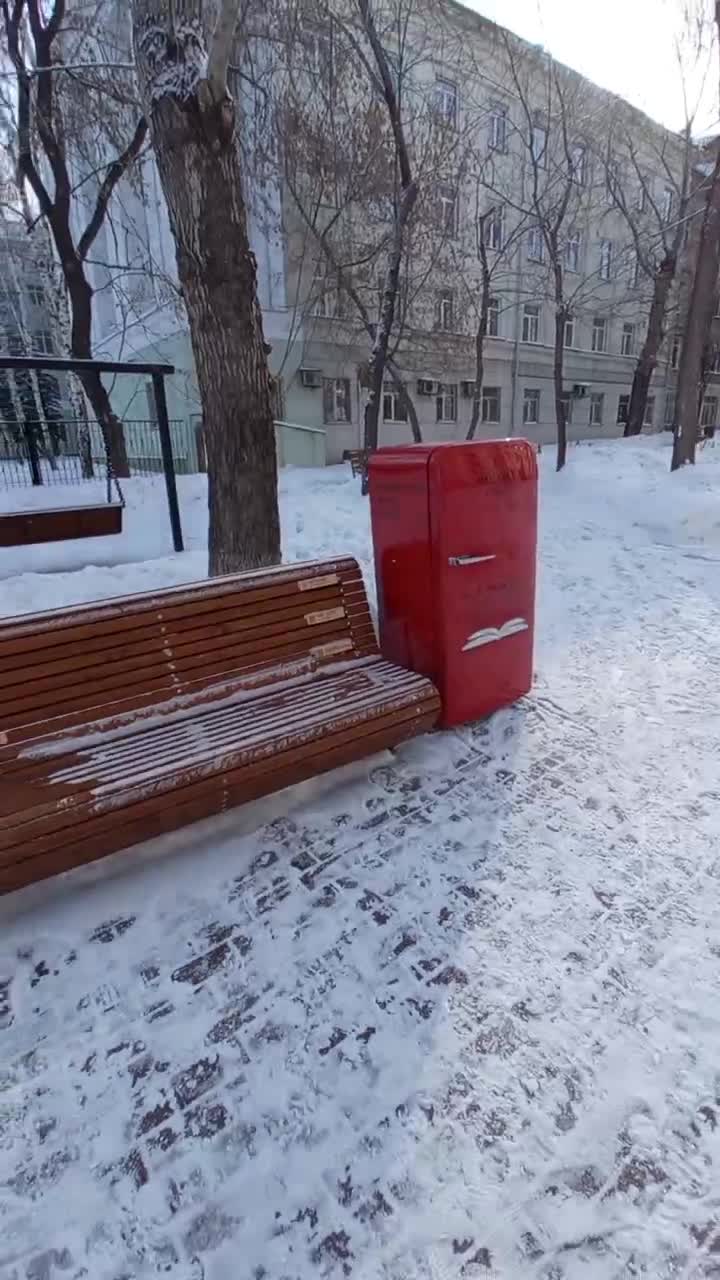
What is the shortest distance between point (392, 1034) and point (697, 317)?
12.7 meters

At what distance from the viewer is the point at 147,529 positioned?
7.46m

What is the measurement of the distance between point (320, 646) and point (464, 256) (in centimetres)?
1948

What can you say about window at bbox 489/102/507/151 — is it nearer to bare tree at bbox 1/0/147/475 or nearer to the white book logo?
bare tree at bbox 1/0/147/475

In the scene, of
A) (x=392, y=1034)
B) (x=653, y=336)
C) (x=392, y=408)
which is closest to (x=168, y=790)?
(x=392, y=1034)

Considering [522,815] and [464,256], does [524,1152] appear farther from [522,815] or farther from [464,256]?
[464,256]

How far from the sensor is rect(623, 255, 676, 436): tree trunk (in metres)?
18.8

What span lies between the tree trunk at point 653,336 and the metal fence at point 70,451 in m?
14.7

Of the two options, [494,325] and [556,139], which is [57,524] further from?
[494,325]

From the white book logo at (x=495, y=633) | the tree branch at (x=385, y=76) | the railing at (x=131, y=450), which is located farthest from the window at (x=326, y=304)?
the white book logo at (x=495, y=633)

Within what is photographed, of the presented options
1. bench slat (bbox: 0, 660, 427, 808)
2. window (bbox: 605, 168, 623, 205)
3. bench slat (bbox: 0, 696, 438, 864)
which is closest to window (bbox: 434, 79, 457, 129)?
window (bbox: 605, 168, 623, 205)

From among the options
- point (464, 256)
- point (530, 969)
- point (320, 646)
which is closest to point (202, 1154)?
point (530, 969)

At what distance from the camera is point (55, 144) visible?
1002 cm

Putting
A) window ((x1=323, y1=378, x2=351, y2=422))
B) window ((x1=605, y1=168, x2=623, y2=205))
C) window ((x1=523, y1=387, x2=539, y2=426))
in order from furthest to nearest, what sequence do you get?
window ((x1=523, y1=387, x2=539, y2=426)) → window ((x1=323, y1=378, x2=351, y2=422)) → window ((x1=605, y1=168, x2=623, y2=205))

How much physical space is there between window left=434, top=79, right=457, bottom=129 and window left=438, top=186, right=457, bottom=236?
4.52ft
